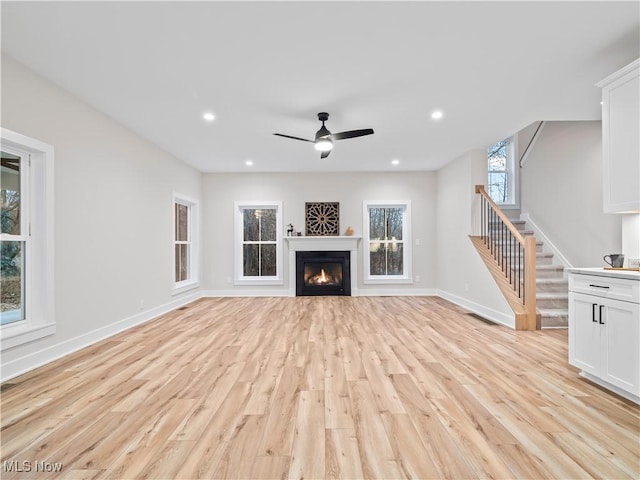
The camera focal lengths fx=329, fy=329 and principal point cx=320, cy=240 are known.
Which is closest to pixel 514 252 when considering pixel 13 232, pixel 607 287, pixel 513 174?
pixel 607 287

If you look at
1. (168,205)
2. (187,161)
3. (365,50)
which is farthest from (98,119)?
(365,50)

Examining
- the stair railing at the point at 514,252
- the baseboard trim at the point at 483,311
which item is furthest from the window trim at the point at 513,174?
the baseboard trim at the point at 483,311

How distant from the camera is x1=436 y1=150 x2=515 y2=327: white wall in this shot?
5043 millimetres

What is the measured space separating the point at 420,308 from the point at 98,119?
542 cm

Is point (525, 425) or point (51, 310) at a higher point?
point (51, 310)

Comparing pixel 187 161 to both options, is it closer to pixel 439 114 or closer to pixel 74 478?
pixel 439 114

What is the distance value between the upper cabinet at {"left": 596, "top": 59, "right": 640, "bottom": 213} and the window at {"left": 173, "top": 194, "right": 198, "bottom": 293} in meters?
5.97

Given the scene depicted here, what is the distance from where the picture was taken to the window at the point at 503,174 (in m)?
7.35

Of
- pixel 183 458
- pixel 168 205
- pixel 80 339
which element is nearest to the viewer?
pixel 183 458

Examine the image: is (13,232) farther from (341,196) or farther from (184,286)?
(341,196)

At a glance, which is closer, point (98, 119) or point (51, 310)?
point (51, 310)

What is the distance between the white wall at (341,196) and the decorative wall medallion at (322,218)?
9cm

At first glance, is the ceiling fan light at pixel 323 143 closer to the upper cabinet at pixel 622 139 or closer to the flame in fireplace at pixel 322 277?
the upper cabinet at pixel 622 139

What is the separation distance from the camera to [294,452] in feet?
5.66
